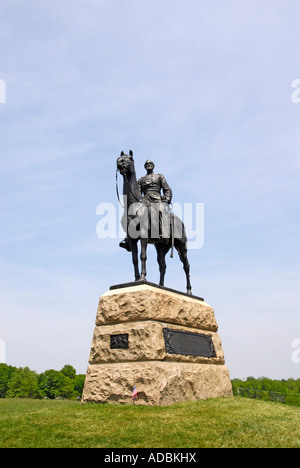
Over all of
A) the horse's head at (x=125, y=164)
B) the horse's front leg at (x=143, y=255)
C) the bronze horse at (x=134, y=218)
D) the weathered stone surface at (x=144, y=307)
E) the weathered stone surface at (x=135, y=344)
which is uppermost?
the horse's head at (x=125, y=164)

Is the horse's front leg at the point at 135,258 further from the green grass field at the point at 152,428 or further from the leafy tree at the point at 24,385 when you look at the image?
the leafy tree at the point at 24,385

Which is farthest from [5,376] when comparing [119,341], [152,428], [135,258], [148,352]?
[152,428]

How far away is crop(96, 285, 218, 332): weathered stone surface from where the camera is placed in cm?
892

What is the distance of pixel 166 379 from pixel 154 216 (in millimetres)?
4106

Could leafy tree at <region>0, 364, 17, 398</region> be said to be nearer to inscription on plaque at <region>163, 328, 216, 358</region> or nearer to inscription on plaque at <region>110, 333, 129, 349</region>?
inscription on plaque at <region>163, 328, 216, 358</region>

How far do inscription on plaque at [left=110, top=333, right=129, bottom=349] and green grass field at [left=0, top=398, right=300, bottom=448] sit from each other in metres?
1.35

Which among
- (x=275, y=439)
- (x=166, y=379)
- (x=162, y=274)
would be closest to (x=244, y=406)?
(x=166, y=379)

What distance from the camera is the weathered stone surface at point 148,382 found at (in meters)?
8.12

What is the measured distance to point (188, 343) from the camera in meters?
9.70

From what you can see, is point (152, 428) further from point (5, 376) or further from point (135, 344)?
point (5, 376)

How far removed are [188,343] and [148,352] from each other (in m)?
1.60

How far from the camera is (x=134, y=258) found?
412 inches

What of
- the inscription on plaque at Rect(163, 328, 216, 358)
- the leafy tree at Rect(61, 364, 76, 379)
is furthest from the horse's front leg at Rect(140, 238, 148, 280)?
the leafy tree at Rect(61, 364, 76, 379)

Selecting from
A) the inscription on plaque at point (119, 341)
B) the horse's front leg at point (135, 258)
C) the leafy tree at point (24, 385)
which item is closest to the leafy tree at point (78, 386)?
the leafy tree at point (24, 385)
